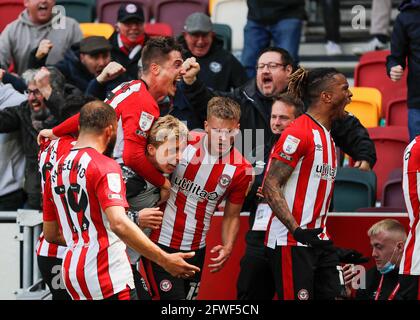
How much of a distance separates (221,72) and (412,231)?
3118 millimetres

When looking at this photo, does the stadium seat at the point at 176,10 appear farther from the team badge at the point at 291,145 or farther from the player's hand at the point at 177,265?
the player's hand at the point at 177,265

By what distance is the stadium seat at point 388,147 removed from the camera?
32.6 feet

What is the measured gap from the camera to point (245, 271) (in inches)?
320

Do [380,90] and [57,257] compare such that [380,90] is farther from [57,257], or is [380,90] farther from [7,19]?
[57,257]

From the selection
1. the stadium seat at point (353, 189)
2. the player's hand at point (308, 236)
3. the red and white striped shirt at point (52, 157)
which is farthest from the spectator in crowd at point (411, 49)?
the red and white striped shirt at point (52, 157)

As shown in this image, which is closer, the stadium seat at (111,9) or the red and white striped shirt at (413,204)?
the red and white striped shirt at (413,204)

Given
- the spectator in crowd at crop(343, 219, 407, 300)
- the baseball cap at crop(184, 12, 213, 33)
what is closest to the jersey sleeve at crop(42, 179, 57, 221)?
the spectator in crowd at crop(343, 219, 407, 300)

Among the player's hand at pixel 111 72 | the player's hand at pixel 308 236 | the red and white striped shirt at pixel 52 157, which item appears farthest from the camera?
the player's hand at pixel 111 72

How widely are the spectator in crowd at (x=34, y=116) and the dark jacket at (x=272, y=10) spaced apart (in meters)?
2.20

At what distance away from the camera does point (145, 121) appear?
24.9 ft

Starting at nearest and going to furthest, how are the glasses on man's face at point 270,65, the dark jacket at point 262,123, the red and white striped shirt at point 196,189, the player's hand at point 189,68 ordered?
the red and white striped shirt at point 196,189 → the player's hand at point 189,68 → the dark jacket at point 262,123 → the glasses on man's face at point 270,65

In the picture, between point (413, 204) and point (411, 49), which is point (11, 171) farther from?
point (413, 204)
